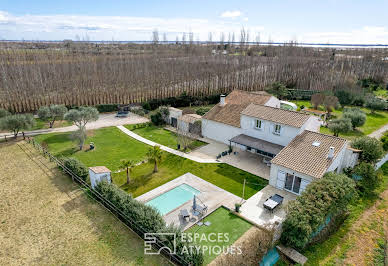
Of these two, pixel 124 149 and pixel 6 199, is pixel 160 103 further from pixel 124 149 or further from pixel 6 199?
pixel 6 199

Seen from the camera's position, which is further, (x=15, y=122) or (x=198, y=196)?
(x=15, y=122)

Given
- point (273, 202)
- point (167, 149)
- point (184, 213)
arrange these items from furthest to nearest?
point (167, 149)
point (273, 202)
point (184, 213)

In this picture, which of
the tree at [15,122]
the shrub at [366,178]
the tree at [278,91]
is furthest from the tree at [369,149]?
the tree at [15,122]

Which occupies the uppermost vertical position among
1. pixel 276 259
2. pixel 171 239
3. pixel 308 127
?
pixel 308 127

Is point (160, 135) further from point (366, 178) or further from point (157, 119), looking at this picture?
point (366, 178)

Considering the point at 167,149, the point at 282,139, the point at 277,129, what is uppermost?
the point at 277,129

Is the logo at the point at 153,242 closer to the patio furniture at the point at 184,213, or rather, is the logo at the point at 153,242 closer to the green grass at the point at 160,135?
the patio furniture at the point at 184,213

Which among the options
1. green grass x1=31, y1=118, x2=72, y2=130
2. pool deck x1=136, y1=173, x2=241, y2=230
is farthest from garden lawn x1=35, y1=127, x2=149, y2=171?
pool deck x1=136, y1=173, x2=241, y2=230

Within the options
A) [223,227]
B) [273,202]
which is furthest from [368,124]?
[223,227]

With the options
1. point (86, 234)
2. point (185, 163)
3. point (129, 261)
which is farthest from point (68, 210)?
point (185, 163)
